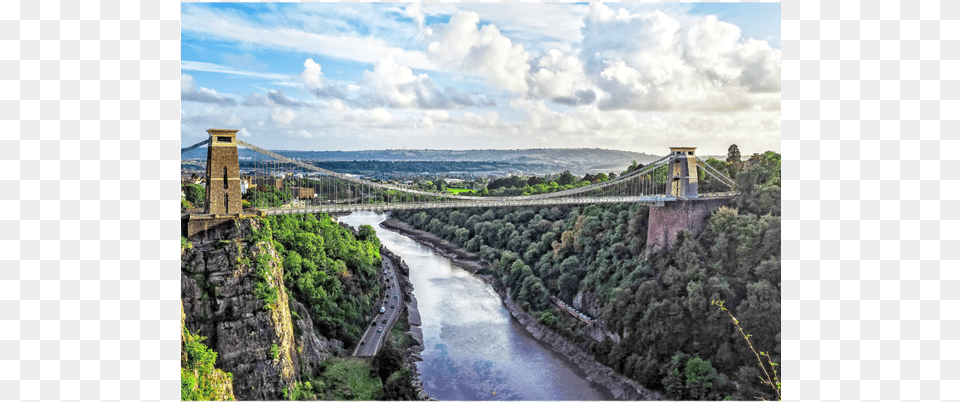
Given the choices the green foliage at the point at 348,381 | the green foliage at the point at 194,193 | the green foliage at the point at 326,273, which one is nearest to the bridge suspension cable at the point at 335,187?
the green foliage at the point at 326,273

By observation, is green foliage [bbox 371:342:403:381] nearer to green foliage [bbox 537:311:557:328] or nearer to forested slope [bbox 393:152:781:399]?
green foliage [bbox 537:311:557:328]

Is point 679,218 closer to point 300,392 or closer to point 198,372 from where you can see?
point 300,392

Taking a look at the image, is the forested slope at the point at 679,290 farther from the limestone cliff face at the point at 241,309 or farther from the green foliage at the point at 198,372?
the green foliage at the point at 198,372

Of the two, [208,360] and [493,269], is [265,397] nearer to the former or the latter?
[208,360]

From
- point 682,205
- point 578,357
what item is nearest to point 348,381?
point 578,357

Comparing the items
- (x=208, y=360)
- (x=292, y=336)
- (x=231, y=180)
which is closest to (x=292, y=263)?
(x=292, y=336)

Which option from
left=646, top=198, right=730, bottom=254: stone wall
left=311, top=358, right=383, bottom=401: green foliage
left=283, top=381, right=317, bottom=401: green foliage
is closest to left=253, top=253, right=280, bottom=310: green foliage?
left=283, top=381, right=317, bottom=401: green foliage
